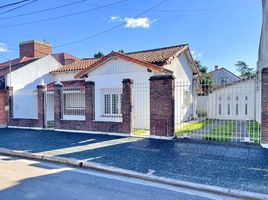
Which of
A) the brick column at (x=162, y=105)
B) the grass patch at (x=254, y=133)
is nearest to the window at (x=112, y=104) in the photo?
the brick column at (x=162, y=105)

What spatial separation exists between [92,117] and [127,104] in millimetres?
2323

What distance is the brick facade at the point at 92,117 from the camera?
35.9ft

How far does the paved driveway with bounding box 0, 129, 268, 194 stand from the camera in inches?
220

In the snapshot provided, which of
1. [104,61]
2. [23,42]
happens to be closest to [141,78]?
[104,61]

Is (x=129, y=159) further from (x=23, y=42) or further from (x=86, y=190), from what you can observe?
(x=23, y=42)

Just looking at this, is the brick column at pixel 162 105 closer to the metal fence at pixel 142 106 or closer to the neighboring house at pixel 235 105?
the metal fence at pixel 142 106

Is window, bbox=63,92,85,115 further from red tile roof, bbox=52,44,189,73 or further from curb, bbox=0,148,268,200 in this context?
curb, bbox=0,148,268,200


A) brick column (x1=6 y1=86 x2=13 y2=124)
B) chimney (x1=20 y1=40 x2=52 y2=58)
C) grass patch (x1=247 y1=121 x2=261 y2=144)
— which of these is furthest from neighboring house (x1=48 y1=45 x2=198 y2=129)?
chimney (x1=20 y1=40 x2=52 y2=58)

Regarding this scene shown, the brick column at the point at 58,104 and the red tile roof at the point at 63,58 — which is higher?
the red tile roof at the point at 63,58

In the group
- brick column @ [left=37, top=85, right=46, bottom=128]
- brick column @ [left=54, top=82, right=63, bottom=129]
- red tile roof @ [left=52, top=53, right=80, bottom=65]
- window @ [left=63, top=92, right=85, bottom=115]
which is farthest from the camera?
red tile roof @ [left=52, top=53, right=80, bottom=65]

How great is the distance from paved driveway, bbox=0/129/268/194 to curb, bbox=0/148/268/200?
0.22 metres

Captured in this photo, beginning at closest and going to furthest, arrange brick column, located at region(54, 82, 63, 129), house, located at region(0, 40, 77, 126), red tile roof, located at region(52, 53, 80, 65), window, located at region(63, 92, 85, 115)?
brick column, located at region(54, 82, 63, 129) < window, located at region(63, 92, 85, 115) < house, located at region(0, 40, 77, 126) < red tile roof, located at region(52, 53, 80, 65)

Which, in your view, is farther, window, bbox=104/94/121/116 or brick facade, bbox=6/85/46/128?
brick facade, bbox=6/85/46/128

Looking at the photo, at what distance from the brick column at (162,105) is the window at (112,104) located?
4.01 meters
